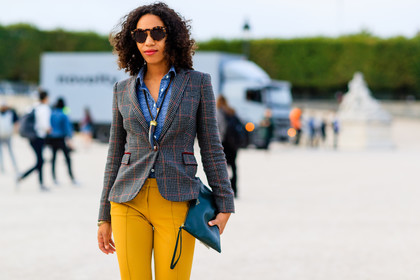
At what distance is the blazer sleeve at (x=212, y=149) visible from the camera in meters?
2.62

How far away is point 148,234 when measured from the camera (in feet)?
8.36

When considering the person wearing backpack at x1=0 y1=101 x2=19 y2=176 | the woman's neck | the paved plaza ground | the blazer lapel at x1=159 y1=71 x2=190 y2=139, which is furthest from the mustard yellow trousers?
the person wearing backpack at x1=0 y1=101 x2=19 y2=176

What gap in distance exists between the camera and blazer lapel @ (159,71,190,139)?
253cm

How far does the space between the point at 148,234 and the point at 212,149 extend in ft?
1.32

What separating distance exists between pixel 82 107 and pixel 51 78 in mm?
2093

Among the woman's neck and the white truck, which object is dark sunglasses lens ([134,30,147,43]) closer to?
the woman's neck

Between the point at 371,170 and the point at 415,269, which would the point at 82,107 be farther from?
the point at 415,269

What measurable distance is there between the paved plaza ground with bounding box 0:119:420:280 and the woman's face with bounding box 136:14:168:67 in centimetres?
260

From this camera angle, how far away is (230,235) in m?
6.77

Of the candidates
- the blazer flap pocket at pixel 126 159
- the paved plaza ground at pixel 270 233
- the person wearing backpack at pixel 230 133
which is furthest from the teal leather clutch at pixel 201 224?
the person wearing backpack at pixel 230 133

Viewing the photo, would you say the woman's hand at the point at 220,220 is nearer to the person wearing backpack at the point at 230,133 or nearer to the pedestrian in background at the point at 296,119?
the person wearing backpack at the point at 230,133

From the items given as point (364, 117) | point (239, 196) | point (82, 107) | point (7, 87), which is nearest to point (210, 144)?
point (239, 196)

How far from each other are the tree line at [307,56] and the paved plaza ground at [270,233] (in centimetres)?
3582

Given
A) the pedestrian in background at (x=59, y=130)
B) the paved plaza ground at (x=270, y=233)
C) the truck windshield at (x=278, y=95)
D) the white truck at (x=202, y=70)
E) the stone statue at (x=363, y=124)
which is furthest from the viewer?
the stone statue at (x=363, y=124)
